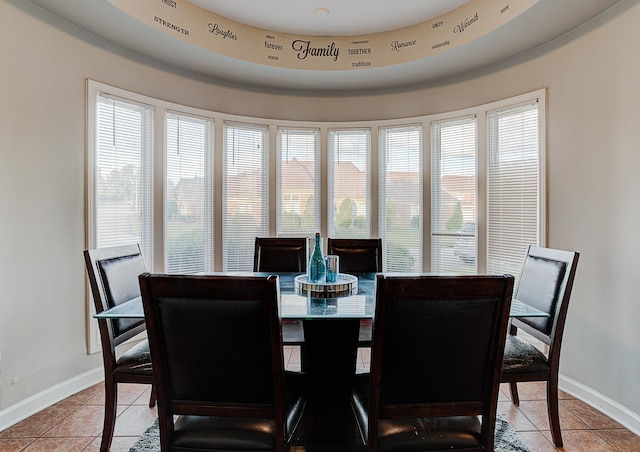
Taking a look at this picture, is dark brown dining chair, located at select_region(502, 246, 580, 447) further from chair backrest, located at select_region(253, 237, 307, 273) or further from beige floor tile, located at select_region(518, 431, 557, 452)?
chair backrest, located at select_region(253, 237, 307, 273)

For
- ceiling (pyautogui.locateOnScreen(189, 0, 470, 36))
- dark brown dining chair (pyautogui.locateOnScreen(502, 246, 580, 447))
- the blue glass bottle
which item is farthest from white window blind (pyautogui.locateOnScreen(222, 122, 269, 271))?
dark brown dining chair (pyautogui.locateOnScreen(502, 246, 580, 447))

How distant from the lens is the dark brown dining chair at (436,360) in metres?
1.15

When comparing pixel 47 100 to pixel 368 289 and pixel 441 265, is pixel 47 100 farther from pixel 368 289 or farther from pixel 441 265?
pixel 441 265

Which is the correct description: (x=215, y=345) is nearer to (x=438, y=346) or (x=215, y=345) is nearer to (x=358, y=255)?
(x=438, y=346)

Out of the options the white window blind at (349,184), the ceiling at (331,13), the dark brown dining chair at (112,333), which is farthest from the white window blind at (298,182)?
the dark brown dining chair at (112,333)

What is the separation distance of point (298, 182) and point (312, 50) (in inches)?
52.3

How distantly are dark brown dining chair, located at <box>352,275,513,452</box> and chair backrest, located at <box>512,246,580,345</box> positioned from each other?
2.71 feet

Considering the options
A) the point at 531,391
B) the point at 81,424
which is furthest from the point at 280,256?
the point at 531,391

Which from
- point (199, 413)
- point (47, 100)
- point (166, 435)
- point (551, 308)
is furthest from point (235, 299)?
point (47, 100)

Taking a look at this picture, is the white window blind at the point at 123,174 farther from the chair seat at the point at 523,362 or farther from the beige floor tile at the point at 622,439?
the beige floor tile at the point at 622,439

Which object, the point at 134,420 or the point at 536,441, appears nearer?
the point at 536,441

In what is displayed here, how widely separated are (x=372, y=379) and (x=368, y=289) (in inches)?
38.0

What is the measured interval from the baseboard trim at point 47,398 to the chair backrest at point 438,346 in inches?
91.5

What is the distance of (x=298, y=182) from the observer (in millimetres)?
3945
